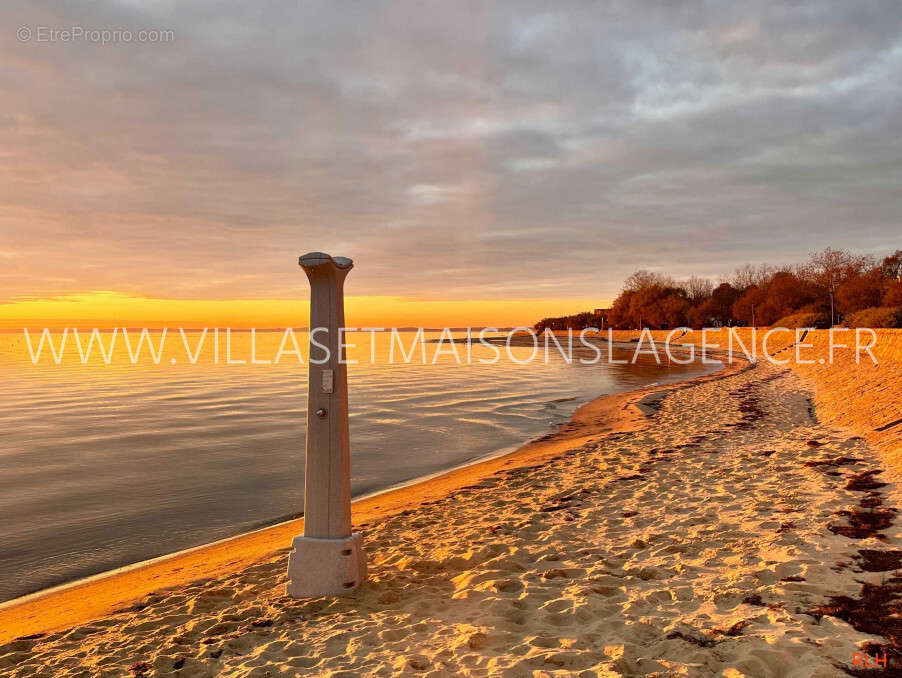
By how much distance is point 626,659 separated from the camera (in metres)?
3.71

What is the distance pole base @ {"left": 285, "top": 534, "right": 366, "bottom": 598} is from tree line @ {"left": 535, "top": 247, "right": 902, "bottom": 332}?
181 feet

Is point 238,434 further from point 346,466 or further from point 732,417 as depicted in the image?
point 732,417

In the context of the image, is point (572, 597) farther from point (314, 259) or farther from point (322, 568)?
point (314, 259)

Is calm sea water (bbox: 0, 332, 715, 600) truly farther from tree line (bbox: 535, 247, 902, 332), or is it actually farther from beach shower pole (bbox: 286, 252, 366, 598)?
tree line (bbox: 535, 247, 902, 332)

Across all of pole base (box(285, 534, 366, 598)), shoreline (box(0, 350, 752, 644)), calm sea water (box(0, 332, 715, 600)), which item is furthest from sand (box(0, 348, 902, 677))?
calm sea water (box(0, 332, 715, 600))

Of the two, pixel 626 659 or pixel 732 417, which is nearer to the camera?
pixel 626 659

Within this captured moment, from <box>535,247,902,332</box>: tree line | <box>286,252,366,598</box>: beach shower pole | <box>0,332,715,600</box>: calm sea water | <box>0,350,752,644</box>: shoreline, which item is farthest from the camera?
<box>535,247,902,332</box>: tree line

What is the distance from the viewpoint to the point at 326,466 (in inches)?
198

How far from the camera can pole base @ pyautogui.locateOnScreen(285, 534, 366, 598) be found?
502 centimetres

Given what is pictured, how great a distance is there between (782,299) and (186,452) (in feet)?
295

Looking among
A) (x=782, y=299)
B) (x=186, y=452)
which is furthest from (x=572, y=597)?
(x=782, y=299)

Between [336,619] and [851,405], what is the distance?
15.3 meters

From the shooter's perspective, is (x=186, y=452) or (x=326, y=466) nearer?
(x=326, y=466)

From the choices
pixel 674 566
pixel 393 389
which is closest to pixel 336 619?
pixel 674 566
